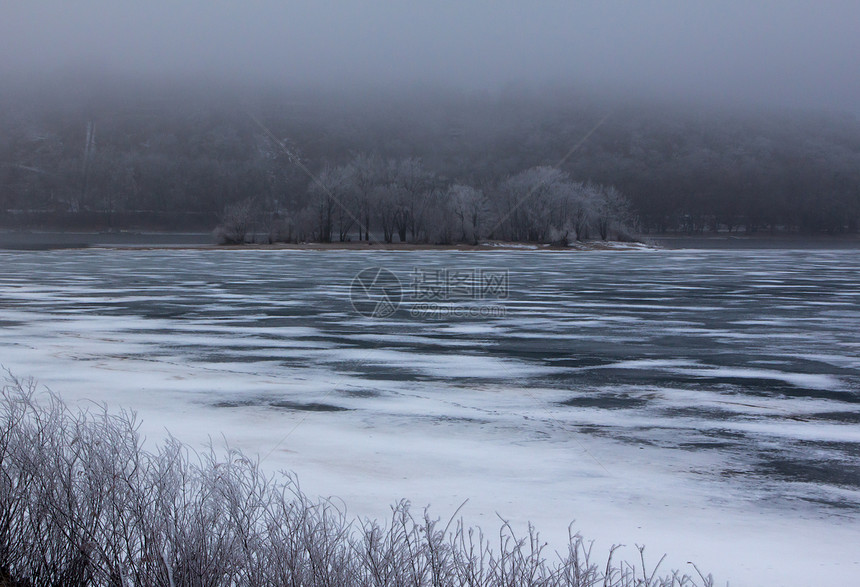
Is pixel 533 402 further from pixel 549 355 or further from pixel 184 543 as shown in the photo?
pixel 184 543

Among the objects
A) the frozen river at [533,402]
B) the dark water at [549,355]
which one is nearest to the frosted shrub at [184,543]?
the frozen river at [533,402]

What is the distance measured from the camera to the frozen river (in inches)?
264

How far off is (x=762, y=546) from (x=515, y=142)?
195836mm

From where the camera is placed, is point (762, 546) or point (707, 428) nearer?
point (762, 546)

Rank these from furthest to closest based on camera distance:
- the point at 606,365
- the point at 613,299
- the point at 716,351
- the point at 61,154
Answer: the point at 61,154, the point at 613,299, the point at 716,351, the point at 606,365

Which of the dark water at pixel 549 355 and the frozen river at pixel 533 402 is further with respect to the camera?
the dark water at pixel 549 355

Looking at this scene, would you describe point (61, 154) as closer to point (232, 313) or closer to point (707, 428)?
point (232, 313)

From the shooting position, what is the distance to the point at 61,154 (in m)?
194

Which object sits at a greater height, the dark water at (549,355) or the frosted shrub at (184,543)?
the frosted shrub at (184,543)

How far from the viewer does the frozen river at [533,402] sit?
6699 mm

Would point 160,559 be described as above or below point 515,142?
below

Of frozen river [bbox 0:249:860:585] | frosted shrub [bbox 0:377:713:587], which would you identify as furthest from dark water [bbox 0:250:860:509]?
frosted shrub [bbox 0:377:713:587]

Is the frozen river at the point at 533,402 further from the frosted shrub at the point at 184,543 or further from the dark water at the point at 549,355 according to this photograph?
the frosted shrub at the point at 184,543

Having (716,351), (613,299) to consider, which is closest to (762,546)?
(716,351)
